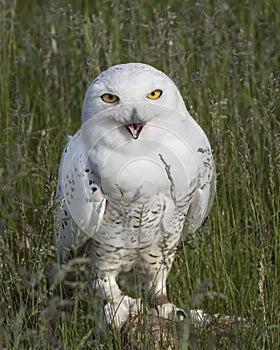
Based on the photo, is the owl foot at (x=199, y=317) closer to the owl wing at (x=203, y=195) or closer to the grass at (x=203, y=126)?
the grass at (x=203, y=126)

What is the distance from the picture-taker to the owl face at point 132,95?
9.93 feet

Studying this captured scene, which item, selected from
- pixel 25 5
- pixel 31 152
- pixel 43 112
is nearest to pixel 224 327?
pixel 31 152

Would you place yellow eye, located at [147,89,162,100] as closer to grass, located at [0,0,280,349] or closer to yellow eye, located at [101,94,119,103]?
yellow eye, located at [101,94,119,103]

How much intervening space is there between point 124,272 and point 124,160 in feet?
2.44

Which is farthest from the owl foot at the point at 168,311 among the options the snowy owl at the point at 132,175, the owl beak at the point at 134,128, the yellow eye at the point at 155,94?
the yellow eye at the point at 155,94

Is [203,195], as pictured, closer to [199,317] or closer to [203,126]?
[199,317]

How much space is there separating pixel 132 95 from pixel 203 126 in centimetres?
147

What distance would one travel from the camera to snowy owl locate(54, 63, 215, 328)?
10.1 ft

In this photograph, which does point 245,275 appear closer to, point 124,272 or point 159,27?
point 124,272

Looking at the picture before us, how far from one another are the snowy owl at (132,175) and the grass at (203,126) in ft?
0.40

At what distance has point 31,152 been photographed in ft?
15.3

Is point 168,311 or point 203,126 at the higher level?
point 203,126

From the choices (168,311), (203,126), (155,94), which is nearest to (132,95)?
(155,94)

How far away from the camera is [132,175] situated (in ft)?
10.6
